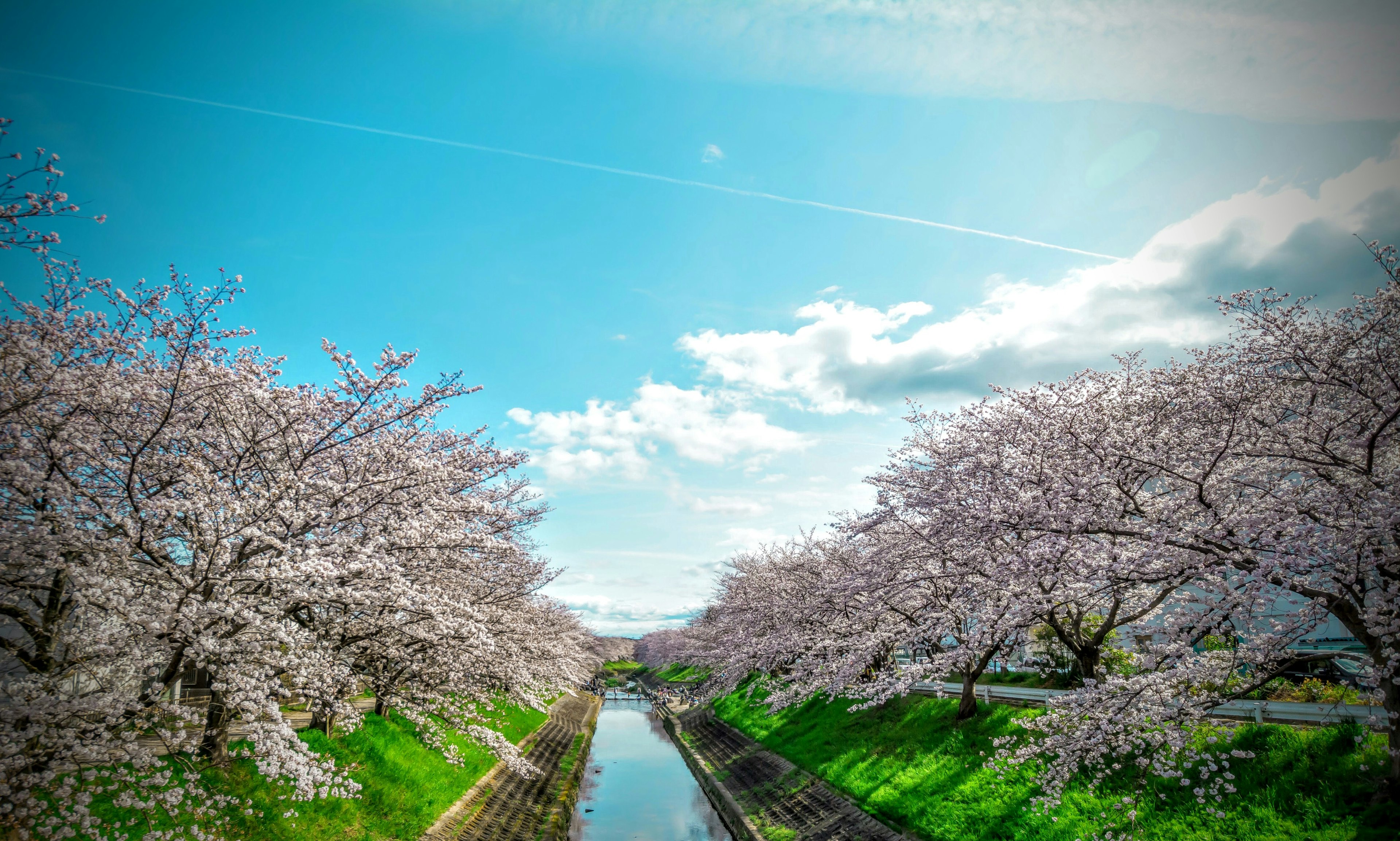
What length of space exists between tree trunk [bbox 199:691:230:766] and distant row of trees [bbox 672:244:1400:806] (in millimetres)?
12816

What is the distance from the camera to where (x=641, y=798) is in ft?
97.0

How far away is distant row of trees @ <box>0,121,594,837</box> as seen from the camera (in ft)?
24.5

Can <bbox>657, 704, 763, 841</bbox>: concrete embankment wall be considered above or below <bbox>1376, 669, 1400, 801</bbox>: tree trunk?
below

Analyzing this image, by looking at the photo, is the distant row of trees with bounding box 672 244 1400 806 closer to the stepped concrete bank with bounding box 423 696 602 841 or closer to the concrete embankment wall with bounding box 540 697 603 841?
the stepped concrete bank with bounding box 423 696 602 841

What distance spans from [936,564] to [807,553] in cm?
2015

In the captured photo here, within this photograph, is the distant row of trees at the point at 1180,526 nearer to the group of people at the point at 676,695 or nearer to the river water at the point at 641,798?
the river water at the point at 641,798

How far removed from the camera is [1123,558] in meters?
8.30

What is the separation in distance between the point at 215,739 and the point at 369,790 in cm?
447

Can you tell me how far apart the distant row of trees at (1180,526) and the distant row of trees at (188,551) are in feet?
28.3

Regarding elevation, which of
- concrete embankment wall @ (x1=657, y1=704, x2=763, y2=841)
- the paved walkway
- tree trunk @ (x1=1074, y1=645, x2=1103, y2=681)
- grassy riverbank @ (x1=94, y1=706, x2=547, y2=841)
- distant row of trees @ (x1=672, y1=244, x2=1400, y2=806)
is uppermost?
distant row of trees @ (x1=672, y1=244, x2=1400, y2=806)

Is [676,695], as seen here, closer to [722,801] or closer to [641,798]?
[641,798]

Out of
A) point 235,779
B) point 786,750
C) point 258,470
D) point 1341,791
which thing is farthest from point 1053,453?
point 786,750

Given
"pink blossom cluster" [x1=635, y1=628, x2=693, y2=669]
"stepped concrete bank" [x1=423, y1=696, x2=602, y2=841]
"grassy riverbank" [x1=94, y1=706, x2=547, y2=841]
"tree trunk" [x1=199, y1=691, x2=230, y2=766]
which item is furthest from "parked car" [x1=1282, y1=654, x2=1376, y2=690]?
"pink blossom cluster" [x1=635, y1=628, x2=693, y2=669]

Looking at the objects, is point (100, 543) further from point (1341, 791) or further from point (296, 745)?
point (1341, 791)
